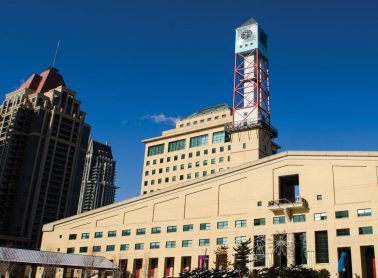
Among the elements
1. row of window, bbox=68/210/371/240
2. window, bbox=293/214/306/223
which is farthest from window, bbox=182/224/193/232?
window, bbox=293/214/306/223

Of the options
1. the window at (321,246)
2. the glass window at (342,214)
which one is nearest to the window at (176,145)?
the window at (321,246)

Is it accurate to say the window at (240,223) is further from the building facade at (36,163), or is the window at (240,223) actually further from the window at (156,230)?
the building facade at (36,163)

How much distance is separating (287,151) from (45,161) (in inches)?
5127

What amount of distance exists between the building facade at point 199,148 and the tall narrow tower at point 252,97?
0.88ft

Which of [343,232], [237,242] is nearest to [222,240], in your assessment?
[237,242]

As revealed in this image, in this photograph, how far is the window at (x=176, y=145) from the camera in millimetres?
135625

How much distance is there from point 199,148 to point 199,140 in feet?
9.74

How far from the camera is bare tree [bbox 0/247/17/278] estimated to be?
212 ft

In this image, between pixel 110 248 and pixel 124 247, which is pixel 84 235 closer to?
pixel 110 248

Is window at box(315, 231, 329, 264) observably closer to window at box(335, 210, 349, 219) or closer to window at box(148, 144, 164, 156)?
window at box(335, 210, 349, 219)

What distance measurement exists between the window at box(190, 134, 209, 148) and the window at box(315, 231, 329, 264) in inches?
2433

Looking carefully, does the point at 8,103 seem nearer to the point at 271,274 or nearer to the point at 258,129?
the point at 258,129

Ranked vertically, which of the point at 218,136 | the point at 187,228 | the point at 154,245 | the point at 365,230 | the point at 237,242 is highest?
the point at 218,136

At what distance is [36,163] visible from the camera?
592ft
